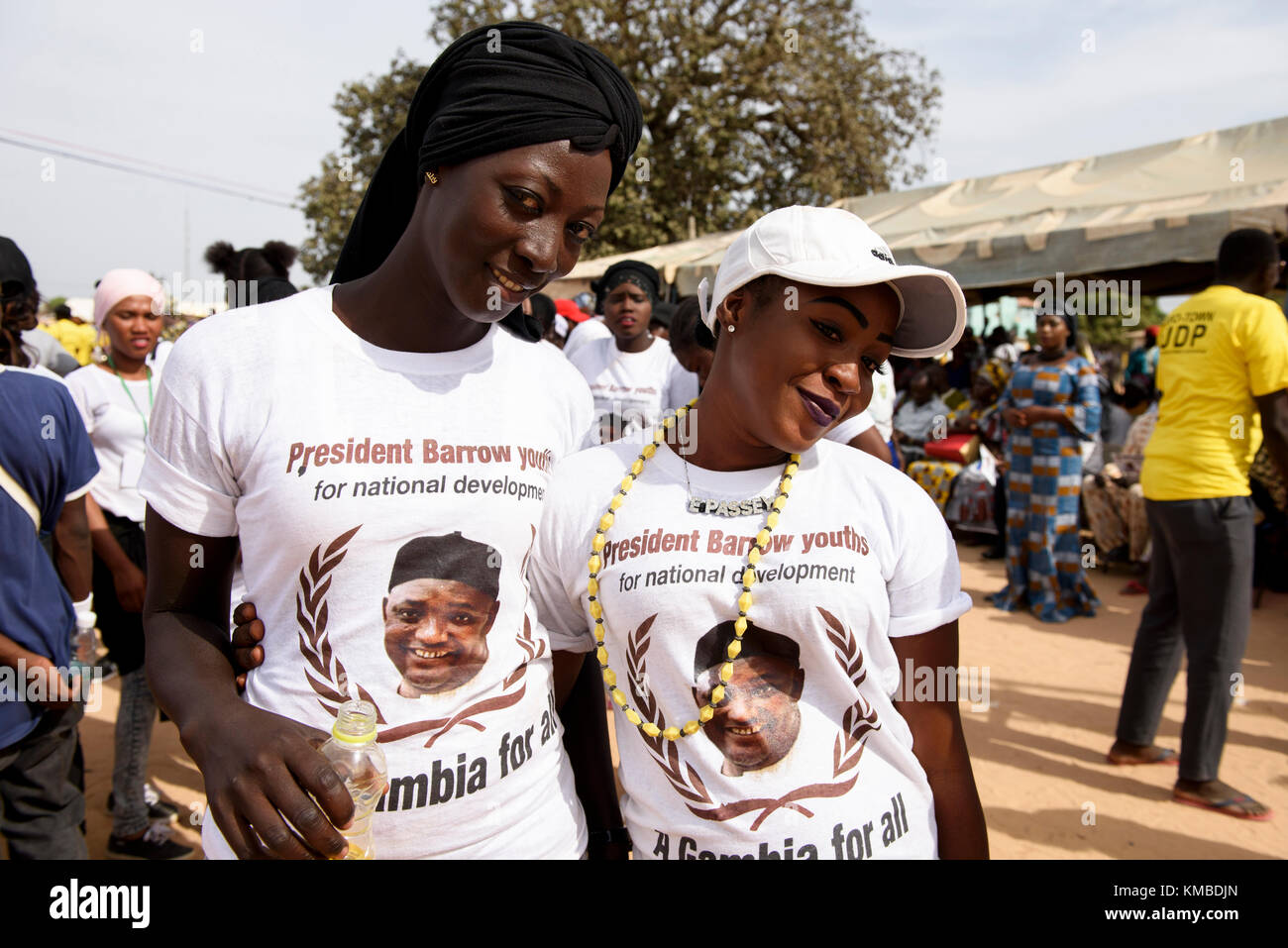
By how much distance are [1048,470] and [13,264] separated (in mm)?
6783

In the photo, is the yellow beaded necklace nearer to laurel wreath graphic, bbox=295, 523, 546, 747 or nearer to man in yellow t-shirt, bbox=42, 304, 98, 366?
laurel wreath graphic, bbox=295, 523, 546, 747

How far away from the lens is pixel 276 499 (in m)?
1.32

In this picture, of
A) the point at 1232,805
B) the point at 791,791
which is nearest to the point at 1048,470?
the point at 1232,805

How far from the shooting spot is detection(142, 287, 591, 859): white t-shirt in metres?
1.33

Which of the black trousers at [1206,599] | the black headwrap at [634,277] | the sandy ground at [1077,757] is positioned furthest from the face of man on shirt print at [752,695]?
the black headwrap at [634,277]

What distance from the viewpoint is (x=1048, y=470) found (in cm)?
703

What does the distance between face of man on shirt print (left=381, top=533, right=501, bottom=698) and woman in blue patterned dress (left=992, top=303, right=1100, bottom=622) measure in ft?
20.6

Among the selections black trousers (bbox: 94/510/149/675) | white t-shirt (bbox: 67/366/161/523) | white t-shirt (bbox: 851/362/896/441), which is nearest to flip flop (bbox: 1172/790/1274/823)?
white t-shirt (bbox: 851/362/896/441)

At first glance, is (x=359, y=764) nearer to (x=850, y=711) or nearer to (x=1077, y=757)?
(x=850, y=711)

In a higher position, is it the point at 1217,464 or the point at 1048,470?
the point at 1217,464

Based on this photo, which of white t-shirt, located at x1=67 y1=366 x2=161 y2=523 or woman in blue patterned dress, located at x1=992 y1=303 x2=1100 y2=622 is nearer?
white t-shirt, located at x1=67 y1=366 x2=161 y2=523

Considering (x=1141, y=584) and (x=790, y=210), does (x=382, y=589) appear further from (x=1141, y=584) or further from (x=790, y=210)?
(x=1141, y=584)

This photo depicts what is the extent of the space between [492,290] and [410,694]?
65 cm

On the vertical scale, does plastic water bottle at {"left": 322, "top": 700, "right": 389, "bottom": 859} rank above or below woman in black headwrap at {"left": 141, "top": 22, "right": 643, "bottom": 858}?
below
